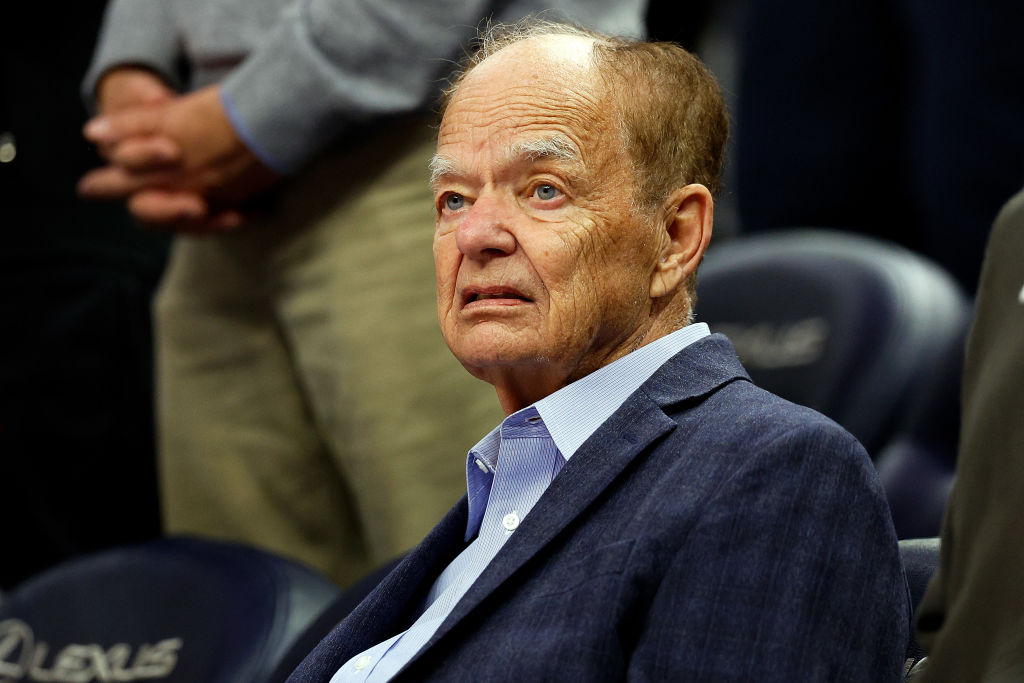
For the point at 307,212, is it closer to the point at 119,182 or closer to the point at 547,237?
the point at 119,182

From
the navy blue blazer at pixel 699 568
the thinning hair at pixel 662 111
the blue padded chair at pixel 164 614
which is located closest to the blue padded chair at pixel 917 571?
the navy blue blazer at pixel 699 568

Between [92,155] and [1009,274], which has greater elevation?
[1009,274]

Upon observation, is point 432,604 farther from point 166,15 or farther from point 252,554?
point 166,15

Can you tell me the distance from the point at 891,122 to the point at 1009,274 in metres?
1.63

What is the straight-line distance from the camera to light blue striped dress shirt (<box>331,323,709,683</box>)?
1.01 meters

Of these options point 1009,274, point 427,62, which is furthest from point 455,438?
point 1009,274

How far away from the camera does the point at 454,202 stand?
1108mm

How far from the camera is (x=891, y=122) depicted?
2.60 m

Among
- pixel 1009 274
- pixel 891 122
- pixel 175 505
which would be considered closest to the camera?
pixel 1009 274

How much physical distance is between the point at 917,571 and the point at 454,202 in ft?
1.51

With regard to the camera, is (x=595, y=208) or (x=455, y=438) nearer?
(x=595, y=208)

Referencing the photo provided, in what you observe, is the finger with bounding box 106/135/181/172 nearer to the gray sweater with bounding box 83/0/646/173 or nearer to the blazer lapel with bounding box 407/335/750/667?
the gray sweater with bounding box 83/0/646/173

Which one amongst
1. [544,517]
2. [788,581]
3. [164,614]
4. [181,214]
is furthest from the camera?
[181,214]

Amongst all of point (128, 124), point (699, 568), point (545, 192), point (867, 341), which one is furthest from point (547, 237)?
point (867, 341)
